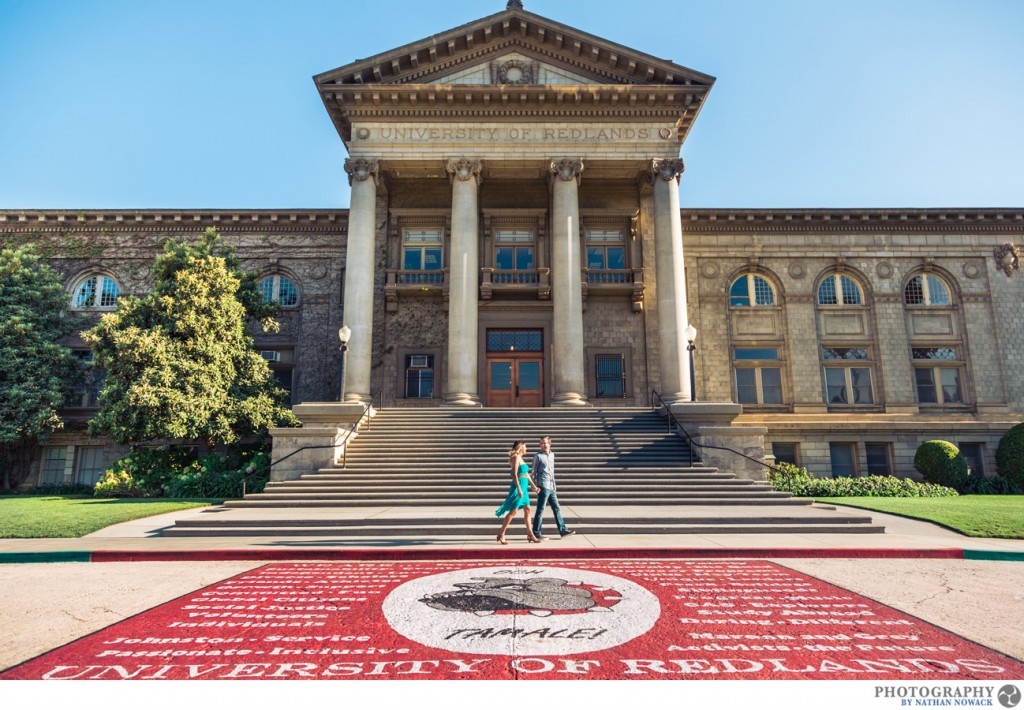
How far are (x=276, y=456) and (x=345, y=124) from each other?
16.2 meters

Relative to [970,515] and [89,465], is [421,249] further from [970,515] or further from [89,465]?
[970,515]

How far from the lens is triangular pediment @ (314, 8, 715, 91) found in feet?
78.2

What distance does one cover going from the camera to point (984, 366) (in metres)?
27.3

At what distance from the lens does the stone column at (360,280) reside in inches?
862

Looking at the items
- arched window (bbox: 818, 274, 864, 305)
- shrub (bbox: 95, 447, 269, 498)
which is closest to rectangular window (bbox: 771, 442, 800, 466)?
arched window (bbox: 818, 274, 864, 305)

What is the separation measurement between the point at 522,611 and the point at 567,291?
17.7m

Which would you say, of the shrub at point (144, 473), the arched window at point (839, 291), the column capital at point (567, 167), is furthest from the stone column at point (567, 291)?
the shrub at point (144, 473)

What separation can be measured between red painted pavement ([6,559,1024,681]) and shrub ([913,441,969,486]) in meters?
20.5

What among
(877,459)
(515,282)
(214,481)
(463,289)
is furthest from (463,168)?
(877,459)

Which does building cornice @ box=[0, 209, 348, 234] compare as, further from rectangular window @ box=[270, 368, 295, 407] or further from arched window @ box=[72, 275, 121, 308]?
rectangular window @ box=[270, 368, 295, 407]

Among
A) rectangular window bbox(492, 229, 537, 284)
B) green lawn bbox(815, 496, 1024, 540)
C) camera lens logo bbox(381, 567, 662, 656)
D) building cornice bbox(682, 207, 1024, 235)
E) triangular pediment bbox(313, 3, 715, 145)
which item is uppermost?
triangular pediment bbox(313, 3, 715, 145)
